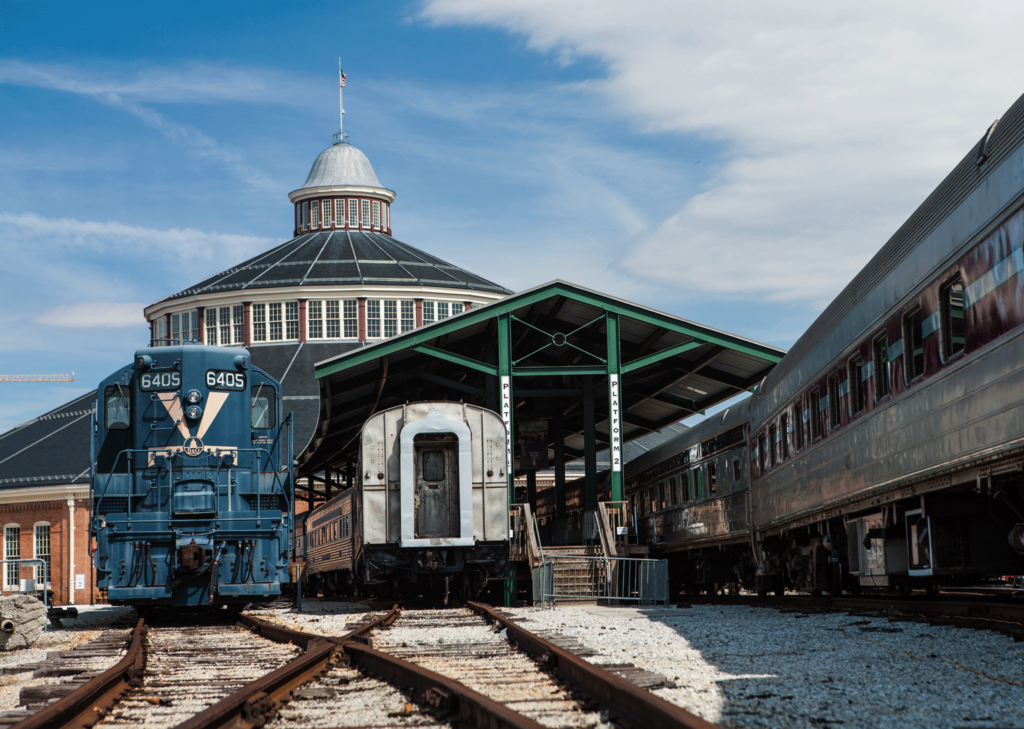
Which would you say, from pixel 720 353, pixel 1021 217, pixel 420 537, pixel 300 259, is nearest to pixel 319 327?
pixel 300 259

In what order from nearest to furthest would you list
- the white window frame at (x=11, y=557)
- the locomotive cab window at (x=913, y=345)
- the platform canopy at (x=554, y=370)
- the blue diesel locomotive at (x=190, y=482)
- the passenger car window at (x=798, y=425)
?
the locomotive cab window at (x=913, y=345) < the blue diesel locomotive at (x=190, y=482) < the passenger car window at (x=798, y=425) < the platform canopy at (x=554, y=370) < the white window frame at (x=11, y=557)

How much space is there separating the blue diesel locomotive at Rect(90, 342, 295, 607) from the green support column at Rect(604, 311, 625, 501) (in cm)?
1018

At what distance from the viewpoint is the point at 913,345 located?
36.2ft

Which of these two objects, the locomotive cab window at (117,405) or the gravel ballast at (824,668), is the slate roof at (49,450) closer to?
the locomotive cab window at (117,405)

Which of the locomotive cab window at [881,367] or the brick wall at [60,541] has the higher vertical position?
the locomotive cab window at [881,367]

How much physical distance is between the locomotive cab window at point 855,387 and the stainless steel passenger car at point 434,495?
8815 millimetres

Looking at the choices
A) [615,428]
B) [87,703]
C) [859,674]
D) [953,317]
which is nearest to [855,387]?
[953,317]

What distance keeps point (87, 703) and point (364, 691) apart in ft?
5.92

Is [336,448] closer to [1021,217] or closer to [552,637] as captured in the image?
[552,637]

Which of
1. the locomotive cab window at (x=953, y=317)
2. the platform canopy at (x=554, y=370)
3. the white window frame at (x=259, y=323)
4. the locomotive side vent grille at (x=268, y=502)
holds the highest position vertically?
the white window frame at (x=259, y=323)

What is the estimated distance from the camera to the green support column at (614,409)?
26109 mm

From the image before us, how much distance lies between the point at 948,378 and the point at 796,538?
9.05 m

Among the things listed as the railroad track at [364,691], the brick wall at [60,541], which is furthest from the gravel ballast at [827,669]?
the brick wall at [60,541]

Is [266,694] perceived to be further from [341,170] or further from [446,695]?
[341,170]
